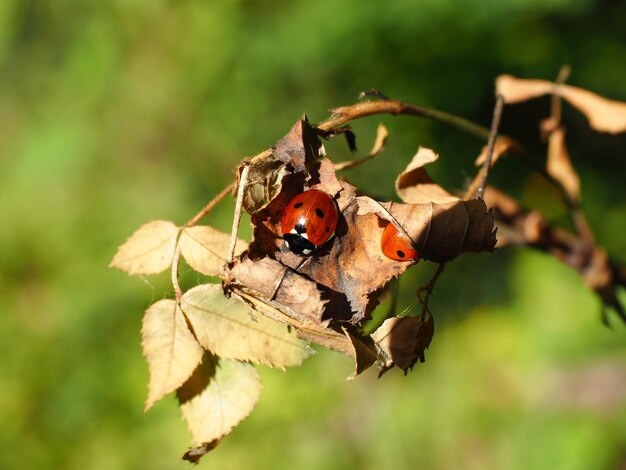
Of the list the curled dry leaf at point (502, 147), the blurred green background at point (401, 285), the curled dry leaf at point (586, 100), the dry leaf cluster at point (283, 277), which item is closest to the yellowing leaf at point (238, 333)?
the dry leaf cluster at point (283, 277)

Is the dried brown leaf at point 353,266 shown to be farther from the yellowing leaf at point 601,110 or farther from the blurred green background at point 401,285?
the blurred green background at point 401,285

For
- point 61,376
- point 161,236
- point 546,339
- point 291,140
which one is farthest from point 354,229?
point 61,376

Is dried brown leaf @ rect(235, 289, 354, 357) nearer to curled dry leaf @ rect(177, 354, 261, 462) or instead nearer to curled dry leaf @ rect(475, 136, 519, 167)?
curled dry leaf @ rect(177, 354, 261, 462)

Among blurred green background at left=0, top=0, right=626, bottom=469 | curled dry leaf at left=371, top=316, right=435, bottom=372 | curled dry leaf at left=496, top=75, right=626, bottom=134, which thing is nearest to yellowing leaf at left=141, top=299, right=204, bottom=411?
curled dry leaf at left=371, top=316, right=435, bottom=372

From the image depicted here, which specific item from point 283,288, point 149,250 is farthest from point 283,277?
point 149,250

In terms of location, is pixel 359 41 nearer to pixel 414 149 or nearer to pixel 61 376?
pixel 414 149

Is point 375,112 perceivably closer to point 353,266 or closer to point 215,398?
point 353,266
